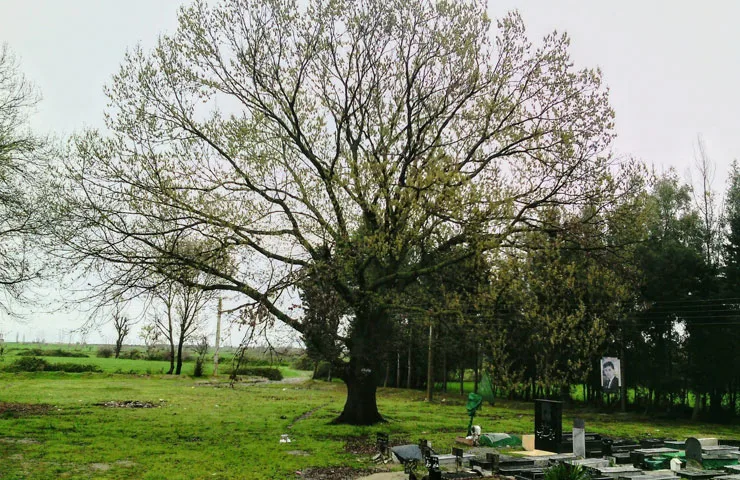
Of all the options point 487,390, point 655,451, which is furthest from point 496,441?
point 655,451

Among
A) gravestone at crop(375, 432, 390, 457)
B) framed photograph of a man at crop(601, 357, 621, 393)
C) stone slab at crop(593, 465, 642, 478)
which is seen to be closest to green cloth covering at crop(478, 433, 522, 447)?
gravestone at crop(375, 432, 390, 457)

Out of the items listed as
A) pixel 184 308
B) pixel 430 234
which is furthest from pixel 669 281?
pixel 184 308

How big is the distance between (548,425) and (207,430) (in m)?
10.6

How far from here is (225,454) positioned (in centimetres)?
1460

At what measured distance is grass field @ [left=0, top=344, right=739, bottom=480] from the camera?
12859mm

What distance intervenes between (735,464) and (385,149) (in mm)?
12630

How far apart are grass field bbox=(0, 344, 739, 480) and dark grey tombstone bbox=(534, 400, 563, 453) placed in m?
2.55

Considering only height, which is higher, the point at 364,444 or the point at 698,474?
the point at 698,474

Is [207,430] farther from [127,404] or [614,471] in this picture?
[614,471]

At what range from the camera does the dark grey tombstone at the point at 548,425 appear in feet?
51.2

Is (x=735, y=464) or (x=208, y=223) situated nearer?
(x=735, y=464)

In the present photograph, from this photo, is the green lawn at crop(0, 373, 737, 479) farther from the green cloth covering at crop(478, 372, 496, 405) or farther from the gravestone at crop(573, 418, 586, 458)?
the gravestone at crop(573, 418, 586, 458)

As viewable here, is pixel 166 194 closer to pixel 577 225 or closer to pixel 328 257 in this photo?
pixel 328 257

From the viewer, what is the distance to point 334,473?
1256 cm
